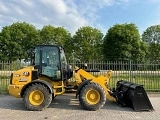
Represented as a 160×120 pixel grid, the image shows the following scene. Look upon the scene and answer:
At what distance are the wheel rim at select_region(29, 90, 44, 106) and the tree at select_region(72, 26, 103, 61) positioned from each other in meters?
34.5

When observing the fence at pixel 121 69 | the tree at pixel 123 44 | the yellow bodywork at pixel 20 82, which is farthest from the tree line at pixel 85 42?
the yellow bodywork at pixel 20 82

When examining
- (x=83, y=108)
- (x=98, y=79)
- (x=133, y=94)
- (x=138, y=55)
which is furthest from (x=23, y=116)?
(x=138, y=55)

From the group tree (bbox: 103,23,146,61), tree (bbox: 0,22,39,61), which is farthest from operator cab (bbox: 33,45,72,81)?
tree (bbox: 0,22,39,61)

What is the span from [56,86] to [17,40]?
37.5 m

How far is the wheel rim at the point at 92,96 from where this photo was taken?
9211mm

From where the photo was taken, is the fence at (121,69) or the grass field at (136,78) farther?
the grass field at (136,78)

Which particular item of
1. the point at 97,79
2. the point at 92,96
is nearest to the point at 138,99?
the point at 92,96

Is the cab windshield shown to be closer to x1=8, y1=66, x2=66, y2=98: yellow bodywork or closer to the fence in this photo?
x1=8, y1=66, x2=66, y2=98: yellow bodywork

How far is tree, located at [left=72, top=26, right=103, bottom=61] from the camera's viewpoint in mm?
44650

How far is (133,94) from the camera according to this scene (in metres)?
8.94

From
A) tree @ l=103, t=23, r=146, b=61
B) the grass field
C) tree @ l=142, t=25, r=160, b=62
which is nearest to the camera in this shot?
the grass field

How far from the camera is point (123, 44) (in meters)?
42.8

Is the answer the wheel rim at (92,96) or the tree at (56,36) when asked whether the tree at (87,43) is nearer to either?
the tree at (56,36)

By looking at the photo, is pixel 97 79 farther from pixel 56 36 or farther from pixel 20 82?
pixel 56 36
